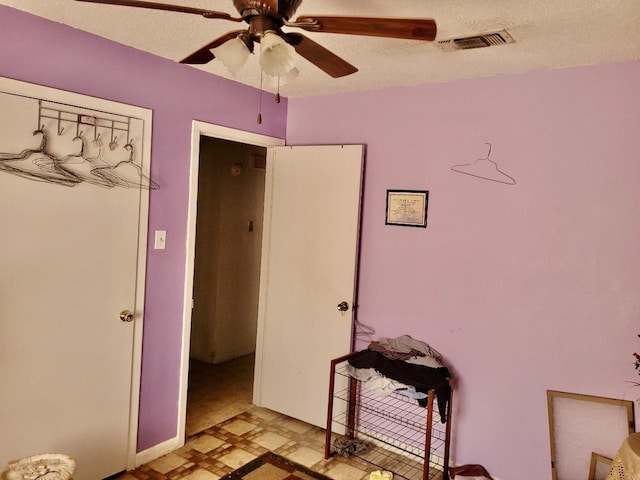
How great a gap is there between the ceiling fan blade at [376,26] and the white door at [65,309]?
5.08ft

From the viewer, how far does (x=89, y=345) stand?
8.22ft

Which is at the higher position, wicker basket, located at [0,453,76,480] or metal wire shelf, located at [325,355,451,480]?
wicker basket, located at [0,453,76,480]

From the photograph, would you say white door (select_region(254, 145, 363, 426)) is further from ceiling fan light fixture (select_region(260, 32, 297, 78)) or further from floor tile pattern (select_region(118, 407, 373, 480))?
ceiling fan light fixture (select_region(260, 32, 297, 78))

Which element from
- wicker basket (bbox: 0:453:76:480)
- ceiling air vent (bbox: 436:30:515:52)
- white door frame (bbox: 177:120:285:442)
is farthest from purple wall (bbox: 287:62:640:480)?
wicker basket (bbox: 0:453:76:480)

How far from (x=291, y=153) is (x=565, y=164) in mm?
1794

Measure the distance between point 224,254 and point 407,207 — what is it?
2.20 meters

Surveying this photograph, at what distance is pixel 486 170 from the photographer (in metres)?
2.79

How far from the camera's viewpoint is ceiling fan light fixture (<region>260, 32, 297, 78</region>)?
1394 millimetres

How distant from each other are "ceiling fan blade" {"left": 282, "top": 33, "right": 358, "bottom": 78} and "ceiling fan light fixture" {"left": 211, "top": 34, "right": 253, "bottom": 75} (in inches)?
5.0

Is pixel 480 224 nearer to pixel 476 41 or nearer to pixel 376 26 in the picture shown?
pixel 476 41

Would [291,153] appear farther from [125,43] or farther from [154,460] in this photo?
[154,460]

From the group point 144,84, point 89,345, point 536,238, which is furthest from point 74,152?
point 536,238

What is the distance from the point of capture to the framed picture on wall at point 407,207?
302 cm

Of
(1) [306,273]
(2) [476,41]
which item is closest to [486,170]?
(2) [476,41]
